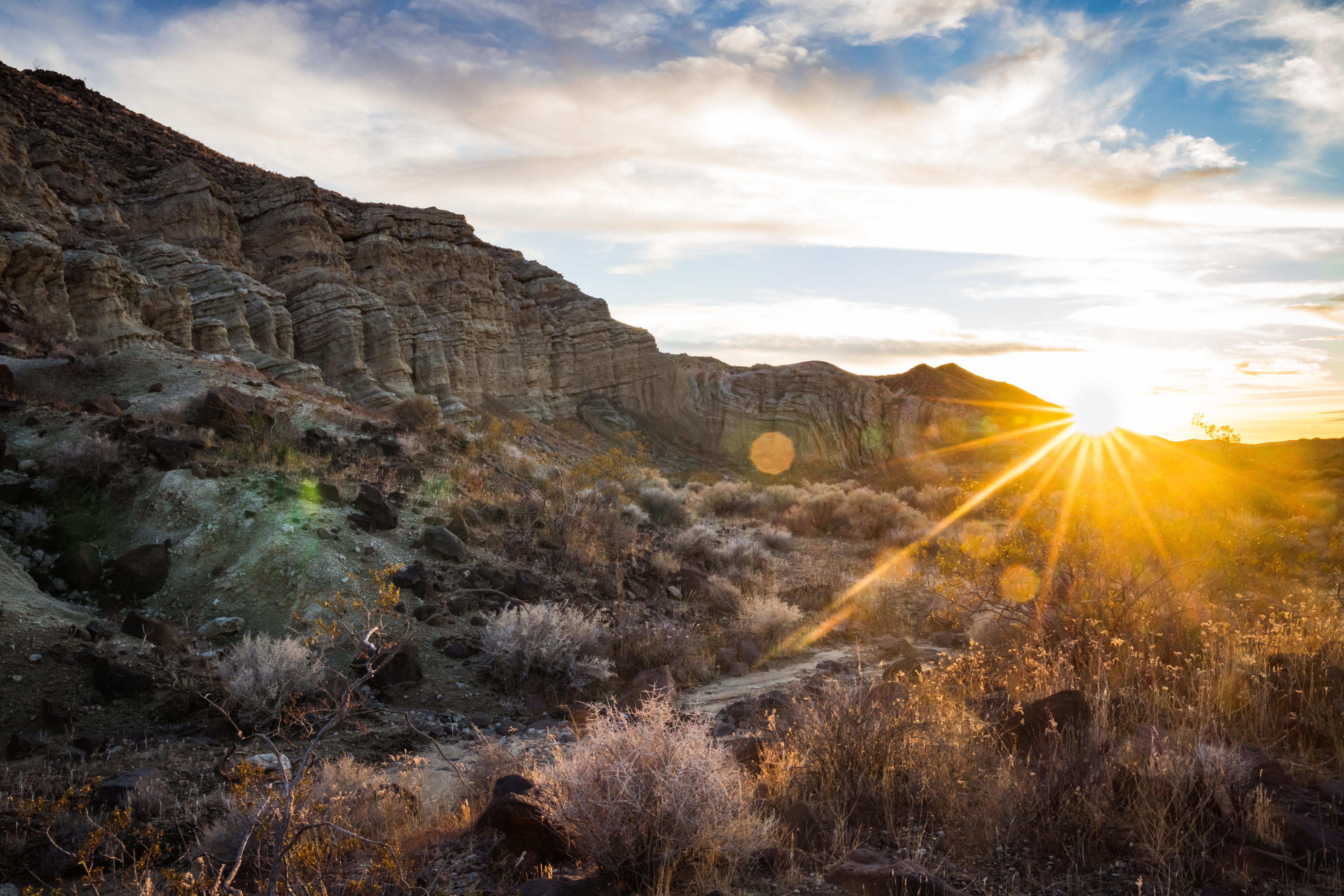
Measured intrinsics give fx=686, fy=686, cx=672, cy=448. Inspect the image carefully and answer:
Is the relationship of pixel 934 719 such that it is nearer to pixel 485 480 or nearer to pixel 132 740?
pixel 132 740

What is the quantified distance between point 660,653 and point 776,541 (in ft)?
25.3

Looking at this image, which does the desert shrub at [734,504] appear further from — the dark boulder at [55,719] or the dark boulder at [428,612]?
the dark boulder at [55,719]

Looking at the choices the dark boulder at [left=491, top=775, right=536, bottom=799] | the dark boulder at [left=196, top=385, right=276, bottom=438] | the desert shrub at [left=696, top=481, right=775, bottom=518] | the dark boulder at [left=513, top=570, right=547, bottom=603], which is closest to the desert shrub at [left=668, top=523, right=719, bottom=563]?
the dark boulder at [left=513, top=570, right=547, bottom=603]

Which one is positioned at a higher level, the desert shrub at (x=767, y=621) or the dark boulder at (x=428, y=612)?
the dark boulder at (x=428, y=612)

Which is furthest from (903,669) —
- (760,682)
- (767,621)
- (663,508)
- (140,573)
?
(663,508)

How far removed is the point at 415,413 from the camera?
18578mm

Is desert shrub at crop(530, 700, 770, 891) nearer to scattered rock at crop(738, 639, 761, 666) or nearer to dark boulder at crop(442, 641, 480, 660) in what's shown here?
dark boulder at crop(442, 641, 480, 660)

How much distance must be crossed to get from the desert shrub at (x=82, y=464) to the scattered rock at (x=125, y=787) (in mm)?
6193

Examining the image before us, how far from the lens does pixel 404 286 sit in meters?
34.3

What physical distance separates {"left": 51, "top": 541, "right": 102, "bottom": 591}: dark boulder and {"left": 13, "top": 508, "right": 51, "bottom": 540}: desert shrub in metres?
0.57

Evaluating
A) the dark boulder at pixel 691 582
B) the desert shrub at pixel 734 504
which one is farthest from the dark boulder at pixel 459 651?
the desert shrub at pixel 734 504

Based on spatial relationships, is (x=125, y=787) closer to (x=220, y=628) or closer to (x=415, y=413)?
(x=220, y=628)

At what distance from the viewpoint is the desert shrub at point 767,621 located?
9.04 meters

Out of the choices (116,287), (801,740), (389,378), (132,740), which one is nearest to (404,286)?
(389,378)
